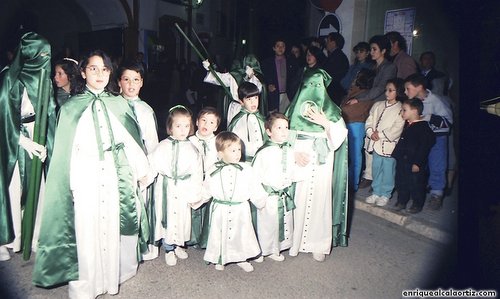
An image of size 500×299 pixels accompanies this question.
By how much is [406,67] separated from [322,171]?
3574 millimetres

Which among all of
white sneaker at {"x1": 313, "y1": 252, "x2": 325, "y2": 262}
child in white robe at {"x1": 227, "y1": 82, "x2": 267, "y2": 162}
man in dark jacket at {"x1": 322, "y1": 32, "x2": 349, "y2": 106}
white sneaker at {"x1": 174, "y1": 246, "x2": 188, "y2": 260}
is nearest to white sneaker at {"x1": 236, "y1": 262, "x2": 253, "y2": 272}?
white sneaker at {"x1": 174, "y1": 246, "x2": 188, "y2": 260}

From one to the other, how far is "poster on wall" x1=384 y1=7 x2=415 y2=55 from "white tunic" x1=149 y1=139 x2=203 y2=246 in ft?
23.5

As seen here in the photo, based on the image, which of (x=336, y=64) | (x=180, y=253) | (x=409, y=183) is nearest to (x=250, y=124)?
(x=180, y=253)

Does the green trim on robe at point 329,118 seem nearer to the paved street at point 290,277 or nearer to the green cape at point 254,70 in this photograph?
the paved street at point 290,277

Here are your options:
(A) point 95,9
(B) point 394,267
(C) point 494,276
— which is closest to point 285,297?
(B) point 394,267

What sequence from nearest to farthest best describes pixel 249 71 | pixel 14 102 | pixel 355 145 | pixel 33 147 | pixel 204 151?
1. pixel 33 147
2. pixel 14 102
3. pixel 204 151
4. pixel 355 145
5. pixel 249 71

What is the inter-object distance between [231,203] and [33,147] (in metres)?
1.89

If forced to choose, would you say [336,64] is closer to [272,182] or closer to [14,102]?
[272,182]

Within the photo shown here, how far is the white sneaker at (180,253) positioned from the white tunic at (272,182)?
2.74 ft

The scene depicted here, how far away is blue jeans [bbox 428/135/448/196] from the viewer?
564 cm

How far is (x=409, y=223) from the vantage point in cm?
517

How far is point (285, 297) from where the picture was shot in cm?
339

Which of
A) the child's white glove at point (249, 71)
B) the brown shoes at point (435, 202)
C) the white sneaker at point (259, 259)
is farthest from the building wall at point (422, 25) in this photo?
the white sneaker at point (259, 259)

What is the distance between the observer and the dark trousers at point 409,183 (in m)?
5.33
